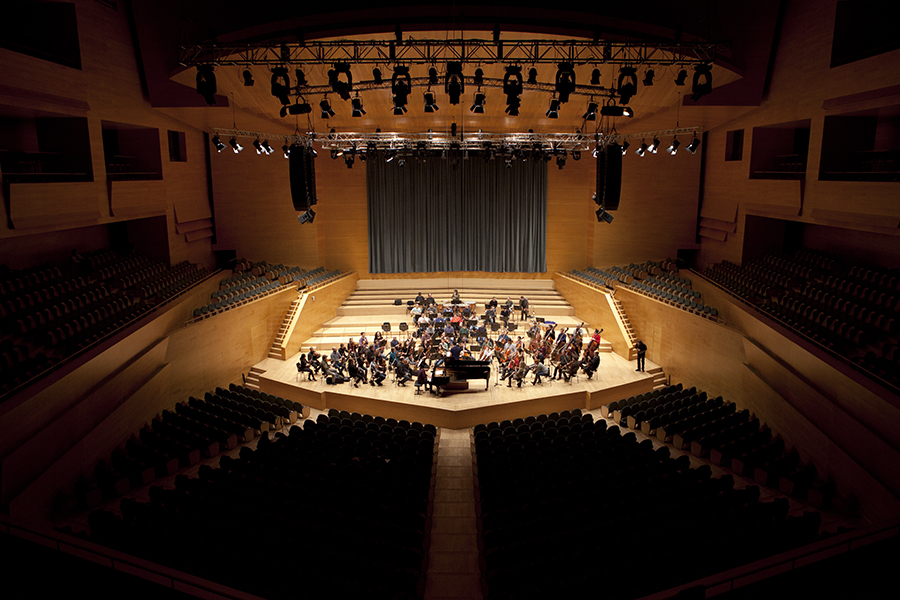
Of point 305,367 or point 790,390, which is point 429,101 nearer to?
point 305,367

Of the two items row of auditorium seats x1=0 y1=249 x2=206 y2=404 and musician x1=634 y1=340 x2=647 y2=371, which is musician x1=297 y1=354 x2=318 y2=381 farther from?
musician x1=634 y1=340 x2=647 y2=371

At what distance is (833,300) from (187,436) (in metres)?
12.2

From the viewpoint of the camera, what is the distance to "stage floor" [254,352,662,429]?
11.0 metres

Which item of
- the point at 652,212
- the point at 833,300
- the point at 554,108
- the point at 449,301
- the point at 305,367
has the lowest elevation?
the point at 305,367

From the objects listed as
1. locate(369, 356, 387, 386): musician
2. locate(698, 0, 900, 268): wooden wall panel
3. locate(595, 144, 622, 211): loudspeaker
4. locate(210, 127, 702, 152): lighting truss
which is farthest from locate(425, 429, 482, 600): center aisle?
locate(698, 0, 900, 268): wooden wall panel

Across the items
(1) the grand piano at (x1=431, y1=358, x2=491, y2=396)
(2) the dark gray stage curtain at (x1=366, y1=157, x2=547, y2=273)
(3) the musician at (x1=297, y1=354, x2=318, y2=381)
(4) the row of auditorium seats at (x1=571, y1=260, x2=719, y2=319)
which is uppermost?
(2) the dark gray stage curtain at (x1=366, y1=157, x2=547, y2=273)

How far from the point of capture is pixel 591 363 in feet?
39.5

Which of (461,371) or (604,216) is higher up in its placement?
(604,216)

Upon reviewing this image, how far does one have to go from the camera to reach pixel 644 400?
11.3 m

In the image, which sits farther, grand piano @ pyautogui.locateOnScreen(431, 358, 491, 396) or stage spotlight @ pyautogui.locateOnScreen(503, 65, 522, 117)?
grand piano @ pyautogui.locateOnScreen(431, 358, 491, 396)

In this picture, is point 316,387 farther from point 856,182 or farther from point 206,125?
point 856,182

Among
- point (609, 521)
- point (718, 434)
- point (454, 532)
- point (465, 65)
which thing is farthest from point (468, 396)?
point (465, 65)

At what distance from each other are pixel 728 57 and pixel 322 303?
454 inches

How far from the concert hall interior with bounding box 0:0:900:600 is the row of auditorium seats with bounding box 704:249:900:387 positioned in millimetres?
76
